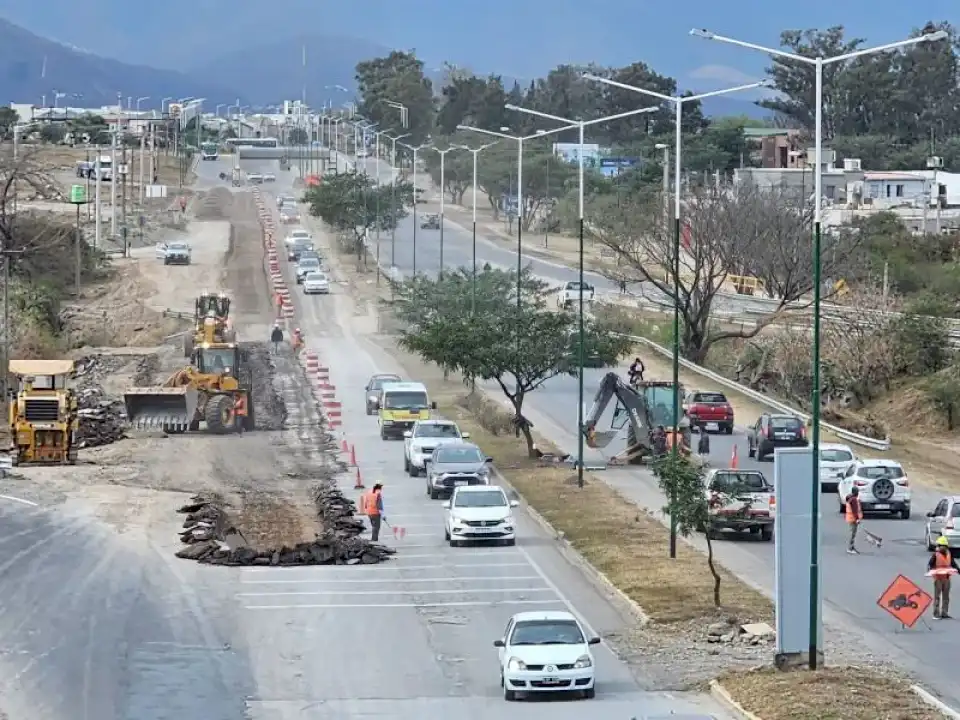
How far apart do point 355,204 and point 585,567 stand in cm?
9696

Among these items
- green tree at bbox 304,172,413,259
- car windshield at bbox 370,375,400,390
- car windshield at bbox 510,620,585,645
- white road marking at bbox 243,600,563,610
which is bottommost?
white road marking at bbox 243,600,563,610

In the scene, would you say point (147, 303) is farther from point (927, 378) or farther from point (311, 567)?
point (311, 567)

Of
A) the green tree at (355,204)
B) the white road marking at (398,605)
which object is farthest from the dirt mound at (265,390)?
the green tree at (355,204)

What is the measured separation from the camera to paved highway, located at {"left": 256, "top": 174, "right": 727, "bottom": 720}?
25.2 metres

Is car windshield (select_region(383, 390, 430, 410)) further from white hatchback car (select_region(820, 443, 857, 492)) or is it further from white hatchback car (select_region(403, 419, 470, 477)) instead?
white hatchback car (select_region(820, 443, 857, 492))

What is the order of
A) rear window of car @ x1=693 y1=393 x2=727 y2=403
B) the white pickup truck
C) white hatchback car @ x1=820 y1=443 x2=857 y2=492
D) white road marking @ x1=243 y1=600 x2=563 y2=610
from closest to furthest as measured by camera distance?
white road marking @ x1=243 y1=600 x2=563 y2=610, white hatchback car @ x1=820 y1=443 x2=857 y2=492, rear window of car @ x1=693 y1=393 x2=727 y2=403, the white pickup truck

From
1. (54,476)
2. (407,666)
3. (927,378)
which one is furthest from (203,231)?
(407,666)

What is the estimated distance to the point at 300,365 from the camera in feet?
268

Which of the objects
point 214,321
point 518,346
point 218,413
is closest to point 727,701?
point 518,346

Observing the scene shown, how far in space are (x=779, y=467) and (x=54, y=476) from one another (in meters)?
28.8

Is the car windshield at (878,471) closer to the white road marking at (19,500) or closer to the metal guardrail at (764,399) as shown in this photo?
the metal guardrail at (764,399)

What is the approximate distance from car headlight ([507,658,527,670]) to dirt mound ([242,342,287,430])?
123 feet

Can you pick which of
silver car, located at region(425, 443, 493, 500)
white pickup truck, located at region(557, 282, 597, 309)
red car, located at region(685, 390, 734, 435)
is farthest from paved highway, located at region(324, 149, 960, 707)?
white pickup truck, located at region(557, 282, 597, 309)

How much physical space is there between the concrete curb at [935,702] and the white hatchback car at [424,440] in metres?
26.8
